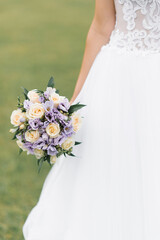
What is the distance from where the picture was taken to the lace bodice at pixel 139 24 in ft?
8.88

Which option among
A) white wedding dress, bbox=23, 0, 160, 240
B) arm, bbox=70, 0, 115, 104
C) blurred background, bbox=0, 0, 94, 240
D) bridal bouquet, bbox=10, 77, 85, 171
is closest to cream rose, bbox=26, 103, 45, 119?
bridal bouquet, bbox=10, 77, 85, 171

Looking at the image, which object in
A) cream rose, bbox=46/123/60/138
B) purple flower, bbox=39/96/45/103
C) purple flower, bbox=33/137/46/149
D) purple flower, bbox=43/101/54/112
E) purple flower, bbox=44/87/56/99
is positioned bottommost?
purple flower, bbox=33/137/46/149

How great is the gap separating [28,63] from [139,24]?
8.12 m

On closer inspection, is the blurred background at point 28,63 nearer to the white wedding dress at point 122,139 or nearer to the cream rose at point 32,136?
the white wedding dress at point 122,139

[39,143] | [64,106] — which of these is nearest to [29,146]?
[39,143]

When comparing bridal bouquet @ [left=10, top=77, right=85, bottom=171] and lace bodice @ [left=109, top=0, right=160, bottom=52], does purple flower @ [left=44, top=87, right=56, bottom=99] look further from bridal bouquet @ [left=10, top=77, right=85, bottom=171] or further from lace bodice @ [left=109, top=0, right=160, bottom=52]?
lace bodice @ [left=109, top=0, right=160, bottom=52]

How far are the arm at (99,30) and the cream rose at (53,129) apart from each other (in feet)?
1.89

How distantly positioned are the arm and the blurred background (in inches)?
70.3

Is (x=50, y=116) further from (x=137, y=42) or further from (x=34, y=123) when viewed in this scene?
(x=137, y=42)

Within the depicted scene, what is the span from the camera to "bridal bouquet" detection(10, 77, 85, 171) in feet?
8.35

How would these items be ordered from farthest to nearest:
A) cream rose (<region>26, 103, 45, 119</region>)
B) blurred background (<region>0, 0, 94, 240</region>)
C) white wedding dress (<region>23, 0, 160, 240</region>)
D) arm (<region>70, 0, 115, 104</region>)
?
1. blurred background (<region>0, 0, 94, 240</region>)
2. arm (<region>70, 0, 115, 104</region>)
3. white wedding dress (<region>23, 0, 160, 240</region>)
4. cream rose (<region>26, 103, 45, 119</region>)

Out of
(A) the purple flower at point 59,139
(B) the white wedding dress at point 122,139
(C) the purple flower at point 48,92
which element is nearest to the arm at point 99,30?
(B) the white wedding dress at point 122,139

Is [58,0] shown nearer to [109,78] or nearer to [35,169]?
[35,169]

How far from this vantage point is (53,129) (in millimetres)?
2533
